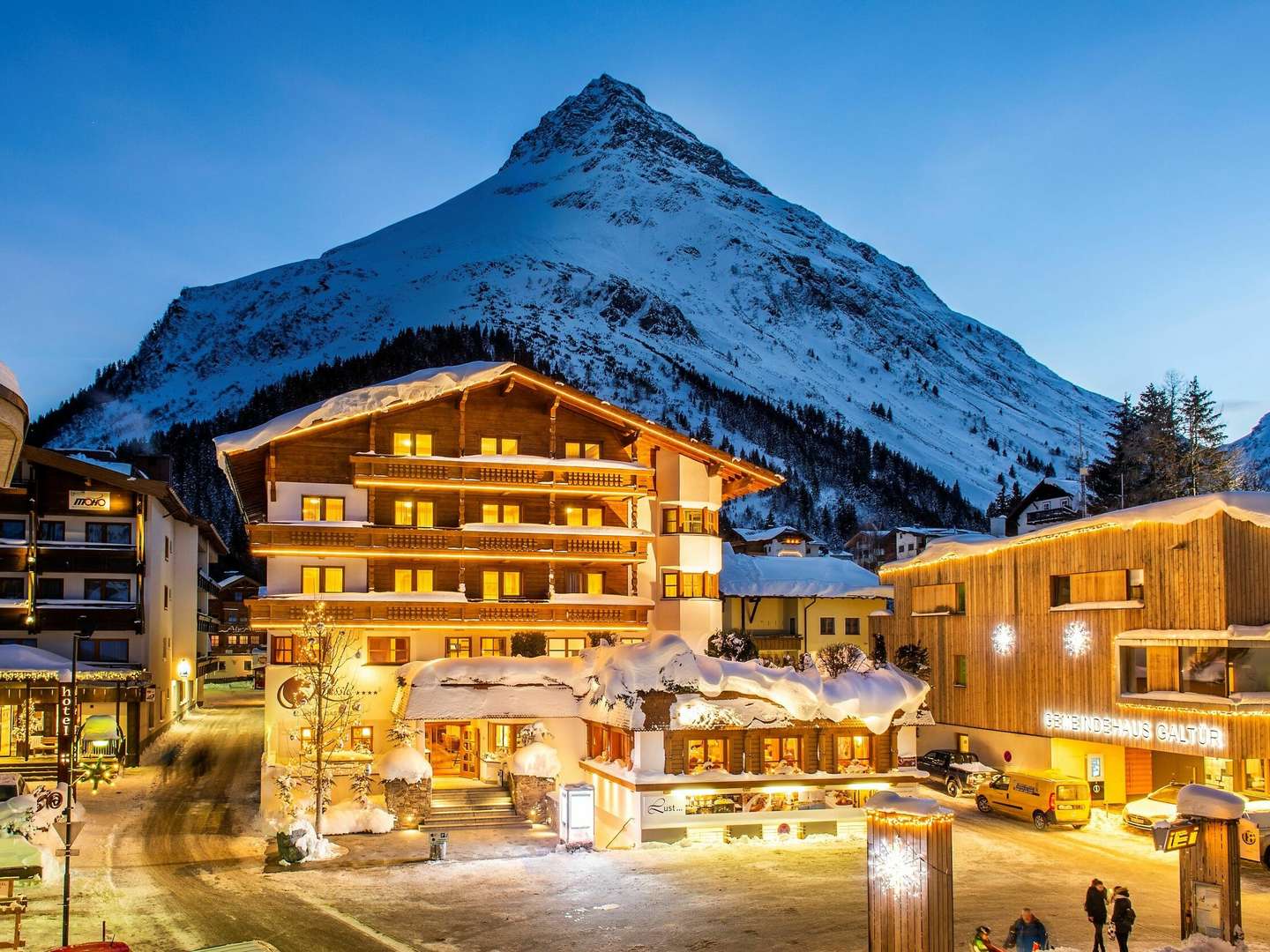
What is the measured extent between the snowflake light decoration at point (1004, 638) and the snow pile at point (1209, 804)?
24384 mm

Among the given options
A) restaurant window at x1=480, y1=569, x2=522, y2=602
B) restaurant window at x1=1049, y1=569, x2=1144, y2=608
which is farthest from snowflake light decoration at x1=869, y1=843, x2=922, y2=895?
restaurant window at x1=480, y1=569, x2=522, y2=602

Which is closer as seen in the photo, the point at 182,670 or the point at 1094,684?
the point at 1094,684

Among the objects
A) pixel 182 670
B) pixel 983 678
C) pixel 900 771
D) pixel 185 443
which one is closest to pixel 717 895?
pixel 900 771

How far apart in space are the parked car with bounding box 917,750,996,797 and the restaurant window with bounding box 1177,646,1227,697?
9303mm

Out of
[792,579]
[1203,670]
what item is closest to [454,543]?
[1203,670]

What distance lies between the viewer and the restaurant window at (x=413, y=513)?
50781mm

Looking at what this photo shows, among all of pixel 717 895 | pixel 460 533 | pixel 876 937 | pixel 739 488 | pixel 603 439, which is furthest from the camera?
pixel 739 488

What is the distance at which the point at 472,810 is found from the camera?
43250 millimetres

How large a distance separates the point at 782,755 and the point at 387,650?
18010 millimetres

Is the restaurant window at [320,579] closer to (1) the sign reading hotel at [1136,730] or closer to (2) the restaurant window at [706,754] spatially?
(2) the restaurant window at [706,754]

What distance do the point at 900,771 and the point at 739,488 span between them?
2038 centimetres

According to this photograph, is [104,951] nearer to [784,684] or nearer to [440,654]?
[784,684]

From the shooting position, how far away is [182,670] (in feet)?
242

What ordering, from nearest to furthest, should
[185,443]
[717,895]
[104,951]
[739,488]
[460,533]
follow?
[104,951]
[717,895]
[460,533]
[739,488]
[185,443]
